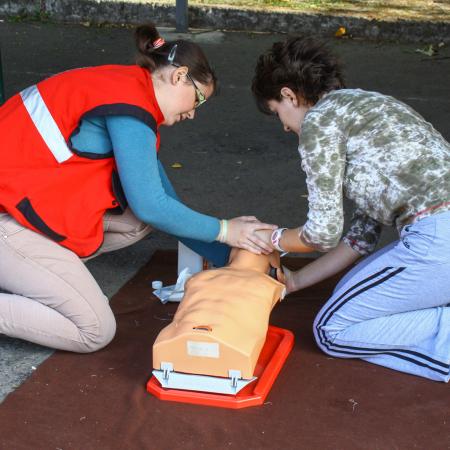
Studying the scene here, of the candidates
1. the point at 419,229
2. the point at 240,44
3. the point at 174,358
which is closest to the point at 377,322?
the point at 419,229

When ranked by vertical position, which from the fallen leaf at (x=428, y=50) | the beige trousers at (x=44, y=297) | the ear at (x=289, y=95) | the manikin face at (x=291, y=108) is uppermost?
the ear at (x=289, y=95)

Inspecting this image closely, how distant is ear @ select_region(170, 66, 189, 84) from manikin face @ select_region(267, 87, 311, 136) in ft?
1.03

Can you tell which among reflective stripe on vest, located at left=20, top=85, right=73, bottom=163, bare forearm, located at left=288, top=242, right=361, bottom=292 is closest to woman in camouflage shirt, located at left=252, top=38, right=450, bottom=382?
bare forearm, located at left=288, top=242, right=361, bottom=292

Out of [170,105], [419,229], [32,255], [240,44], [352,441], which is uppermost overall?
[170,105]

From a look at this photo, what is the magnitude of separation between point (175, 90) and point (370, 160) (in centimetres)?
73

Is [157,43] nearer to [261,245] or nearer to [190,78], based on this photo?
[190,78]

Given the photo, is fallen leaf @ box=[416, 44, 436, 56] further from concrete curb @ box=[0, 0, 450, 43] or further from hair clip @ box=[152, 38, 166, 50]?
hair clip @ box=[152, 38, 166, 50]

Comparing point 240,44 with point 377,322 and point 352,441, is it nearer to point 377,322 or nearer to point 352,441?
point 377,322

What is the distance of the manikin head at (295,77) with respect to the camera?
A: 3059mm

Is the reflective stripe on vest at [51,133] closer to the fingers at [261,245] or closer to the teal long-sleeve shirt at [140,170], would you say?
the teal long-sleeve shirt at [140,170]

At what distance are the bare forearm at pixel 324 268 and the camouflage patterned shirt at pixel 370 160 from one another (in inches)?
18.7

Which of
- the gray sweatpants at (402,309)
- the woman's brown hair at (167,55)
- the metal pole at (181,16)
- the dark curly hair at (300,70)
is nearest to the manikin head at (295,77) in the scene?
the dark curly hair at (300,70)

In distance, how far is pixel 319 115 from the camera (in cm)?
296

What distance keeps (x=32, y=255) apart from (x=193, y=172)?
6.98 feet
